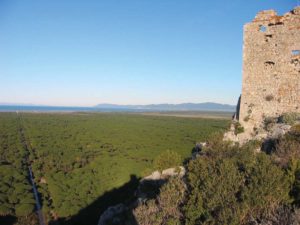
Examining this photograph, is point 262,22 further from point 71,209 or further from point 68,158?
point 68,158

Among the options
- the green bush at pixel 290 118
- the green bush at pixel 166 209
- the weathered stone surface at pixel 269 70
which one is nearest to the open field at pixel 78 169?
the weathered stone surface at pixel 269 70

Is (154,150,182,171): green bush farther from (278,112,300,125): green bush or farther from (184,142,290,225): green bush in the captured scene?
(184,142,290,225): green bush

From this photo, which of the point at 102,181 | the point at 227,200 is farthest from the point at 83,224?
the point at 227,200

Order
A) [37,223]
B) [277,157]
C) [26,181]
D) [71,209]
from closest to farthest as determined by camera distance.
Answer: [277,157], [37,223], [71,209], [26,181]

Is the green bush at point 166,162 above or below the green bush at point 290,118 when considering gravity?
below

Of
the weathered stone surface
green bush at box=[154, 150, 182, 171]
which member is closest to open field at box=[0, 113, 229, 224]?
green bush at box=[154, 150, 182, 171]

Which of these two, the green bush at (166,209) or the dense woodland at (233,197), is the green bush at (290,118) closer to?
the dense woodland at (233,197)

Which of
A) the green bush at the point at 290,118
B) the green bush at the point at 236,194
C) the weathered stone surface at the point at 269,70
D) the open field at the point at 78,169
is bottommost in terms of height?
the open field at the point at 78,169

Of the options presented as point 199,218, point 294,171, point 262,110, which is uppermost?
point 262,110

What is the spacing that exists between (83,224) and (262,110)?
14.7 metres

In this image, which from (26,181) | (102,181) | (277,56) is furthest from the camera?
(102,181)

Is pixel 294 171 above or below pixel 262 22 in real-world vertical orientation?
below

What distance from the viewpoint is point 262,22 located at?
15969mm

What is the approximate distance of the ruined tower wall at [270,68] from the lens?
49.9ft
